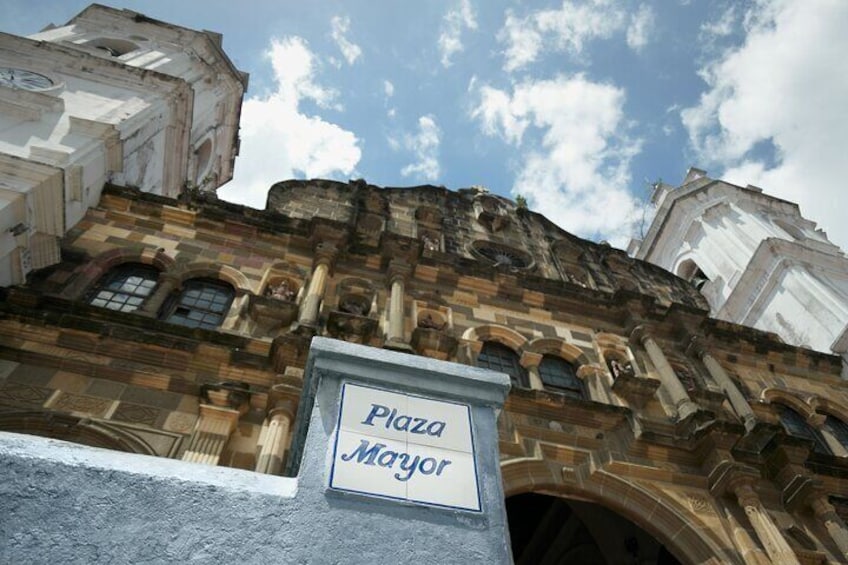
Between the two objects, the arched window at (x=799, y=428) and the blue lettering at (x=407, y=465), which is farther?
the arched window at (x=799, y=428)

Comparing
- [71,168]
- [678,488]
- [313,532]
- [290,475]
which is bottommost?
[313,532]

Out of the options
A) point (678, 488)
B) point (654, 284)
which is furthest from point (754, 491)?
point (654, 284)

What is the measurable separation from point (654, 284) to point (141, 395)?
14.8m

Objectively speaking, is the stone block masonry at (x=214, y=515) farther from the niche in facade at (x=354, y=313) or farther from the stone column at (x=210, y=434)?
the niche in facade at (x=354, y=313)

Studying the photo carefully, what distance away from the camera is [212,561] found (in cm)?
255

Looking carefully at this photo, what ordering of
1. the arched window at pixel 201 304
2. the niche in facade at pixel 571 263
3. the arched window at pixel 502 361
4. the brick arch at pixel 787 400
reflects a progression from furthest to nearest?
the niche in facade at pixel 571 263 → the brick arch at pixel 787 400 → the arched window at pixel 502 361 → the arched window at pixel 201 304

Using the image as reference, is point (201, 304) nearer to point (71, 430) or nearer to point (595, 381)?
point (71, 430)

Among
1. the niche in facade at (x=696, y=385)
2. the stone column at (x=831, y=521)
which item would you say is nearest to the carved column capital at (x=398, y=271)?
the niche in facade at (x=696, y=385)

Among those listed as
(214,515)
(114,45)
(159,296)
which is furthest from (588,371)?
(114,45)

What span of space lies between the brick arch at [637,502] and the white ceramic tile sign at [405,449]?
17.2ft

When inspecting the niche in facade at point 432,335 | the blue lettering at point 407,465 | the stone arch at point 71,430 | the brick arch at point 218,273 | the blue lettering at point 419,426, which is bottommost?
the blue lettering at point 407,465

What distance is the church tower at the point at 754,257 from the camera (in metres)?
17.1

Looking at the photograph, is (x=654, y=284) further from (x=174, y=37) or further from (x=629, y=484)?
(x=174, y=37)

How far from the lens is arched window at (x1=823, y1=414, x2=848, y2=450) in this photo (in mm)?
12727
